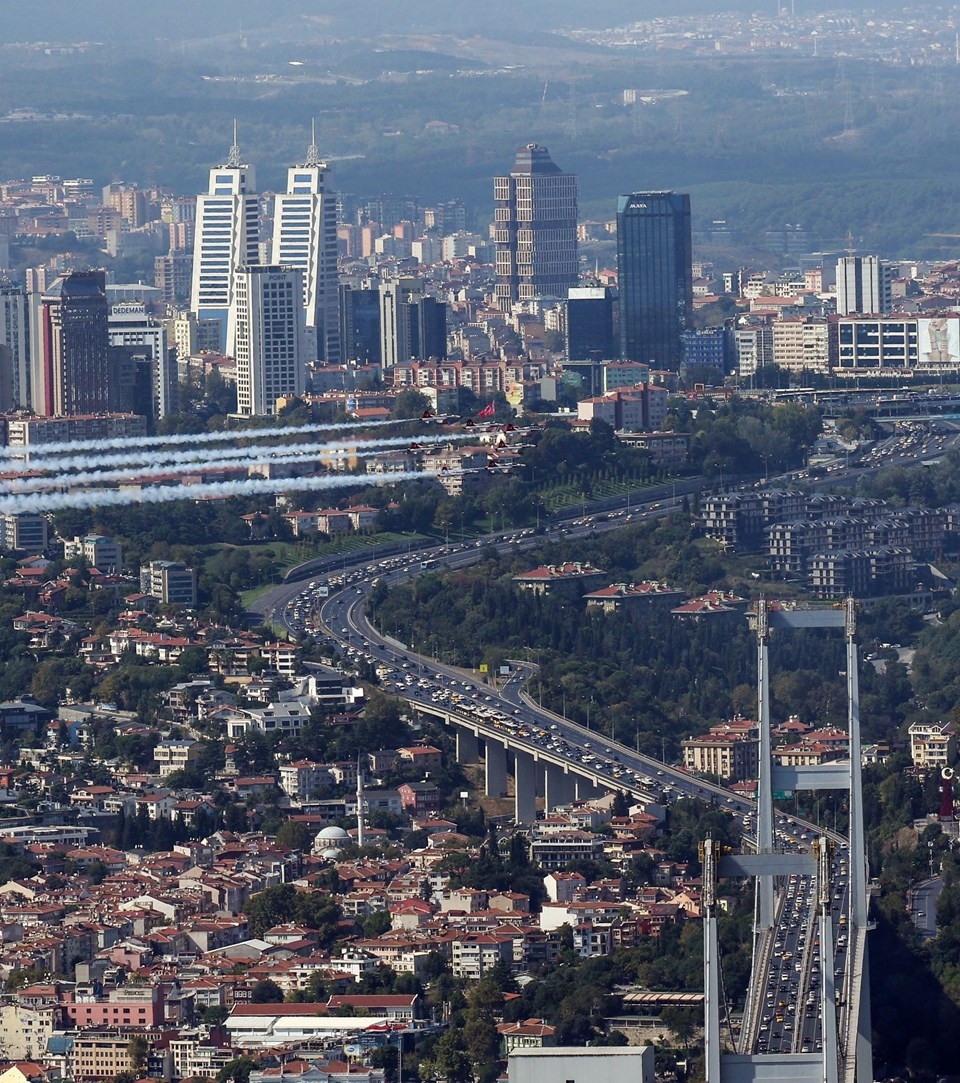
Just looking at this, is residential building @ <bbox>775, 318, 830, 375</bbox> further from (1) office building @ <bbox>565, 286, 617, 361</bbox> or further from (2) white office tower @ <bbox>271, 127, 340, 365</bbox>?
(2) white office tower @ <bbox>271, 127, 340, 365</bbox>

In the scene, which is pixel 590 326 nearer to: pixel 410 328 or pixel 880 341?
pixel 410 328

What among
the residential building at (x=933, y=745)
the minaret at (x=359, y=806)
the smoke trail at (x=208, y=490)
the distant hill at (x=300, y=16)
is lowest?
the minaret at (x=359, y=806)

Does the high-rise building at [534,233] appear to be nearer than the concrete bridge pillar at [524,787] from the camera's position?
No

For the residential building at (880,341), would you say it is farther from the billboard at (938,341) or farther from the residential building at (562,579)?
the residential building at (562,579)

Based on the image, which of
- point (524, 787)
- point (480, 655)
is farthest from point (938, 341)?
point (524, 787)

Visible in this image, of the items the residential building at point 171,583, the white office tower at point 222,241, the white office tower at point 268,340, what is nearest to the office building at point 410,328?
the white office tower at point 268,340

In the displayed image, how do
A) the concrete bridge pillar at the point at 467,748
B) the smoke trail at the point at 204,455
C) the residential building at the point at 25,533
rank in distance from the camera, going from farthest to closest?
the residential building at the point at 25,533
the smoke trail at the point at 204,455
the concrete bridge pillar at the point at 467,748
